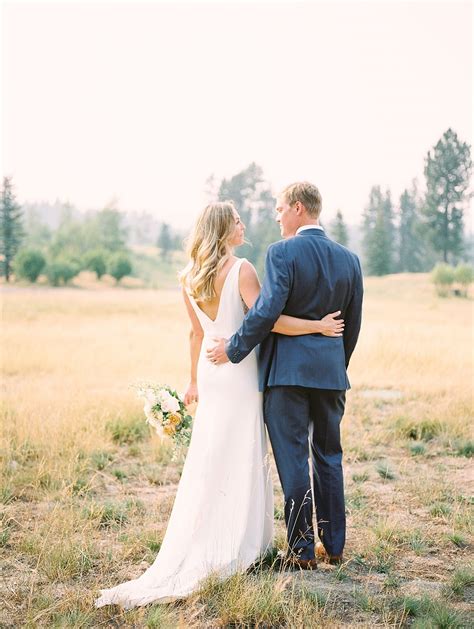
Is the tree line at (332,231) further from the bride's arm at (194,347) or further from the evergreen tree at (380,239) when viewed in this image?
the bride's arm at (194,347)

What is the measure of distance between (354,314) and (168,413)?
4.20ft

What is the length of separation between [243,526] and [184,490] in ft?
1.33

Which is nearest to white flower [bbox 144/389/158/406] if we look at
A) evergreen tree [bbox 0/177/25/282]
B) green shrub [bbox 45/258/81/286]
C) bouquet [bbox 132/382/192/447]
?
bouquet [bbox 132/382/192/447]

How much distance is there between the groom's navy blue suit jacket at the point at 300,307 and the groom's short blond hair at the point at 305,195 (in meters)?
0.14

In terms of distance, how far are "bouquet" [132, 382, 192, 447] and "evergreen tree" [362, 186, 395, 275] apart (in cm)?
5211

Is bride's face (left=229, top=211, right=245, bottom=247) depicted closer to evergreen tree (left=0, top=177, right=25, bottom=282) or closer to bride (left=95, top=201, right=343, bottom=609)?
bride (left=95, top=201, right=343, bottom=609)

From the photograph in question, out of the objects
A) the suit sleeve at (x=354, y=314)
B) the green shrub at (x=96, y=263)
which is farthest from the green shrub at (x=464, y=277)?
the suit sleeve at (x=354, y=314)

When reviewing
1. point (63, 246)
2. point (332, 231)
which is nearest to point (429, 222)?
Answer: point (332, 231)

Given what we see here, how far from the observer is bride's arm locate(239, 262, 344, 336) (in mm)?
4297

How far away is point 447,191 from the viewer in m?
49.0

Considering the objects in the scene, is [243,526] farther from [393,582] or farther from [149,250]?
[149,250]

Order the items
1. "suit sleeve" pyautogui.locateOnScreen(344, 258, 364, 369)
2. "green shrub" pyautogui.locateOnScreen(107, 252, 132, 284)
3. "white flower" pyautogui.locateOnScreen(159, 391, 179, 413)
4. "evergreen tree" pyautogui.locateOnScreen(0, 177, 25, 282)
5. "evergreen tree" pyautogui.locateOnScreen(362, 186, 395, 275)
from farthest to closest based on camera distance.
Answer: "evergreen tree" pyautogui.locateOnScreen(362, 186, 395, 275)
"green shrub" pyautogui.locateOnScreen(107, 252, 132, 284)
"evergreen tree" pyautogui.locateOnScreen(0, 177, 25, 282)
"white flower" pyautogui.locateOnScreen(159, 391, 179, 413)
"suit sleeve" pyautogui.locateOnScreen(344, 258, 364, 369)

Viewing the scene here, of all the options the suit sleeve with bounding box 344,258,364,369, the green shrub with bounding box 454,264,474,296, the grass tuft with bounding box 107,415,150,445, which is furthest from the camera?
the green shrub with bounding box 454,264,474,296

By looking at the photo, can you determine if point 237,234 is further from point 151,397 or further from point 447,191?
point 447,191
